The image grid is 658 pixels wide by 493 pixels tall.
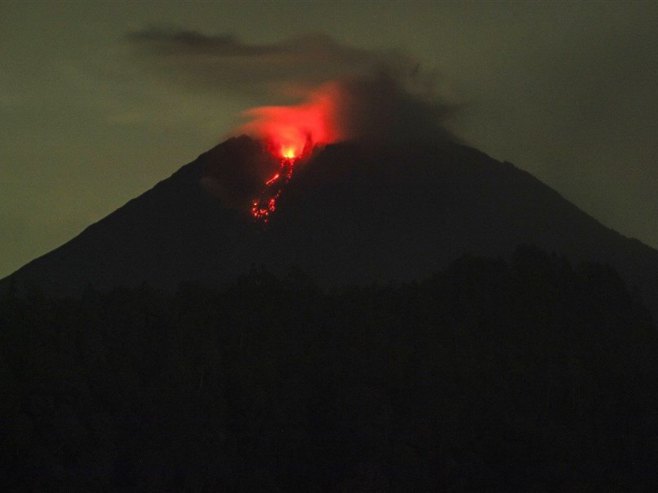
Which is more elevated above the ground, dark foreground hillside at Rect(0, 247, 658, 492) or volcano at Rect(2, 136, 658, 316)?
volcano at Rect(2, 136, 658, 316)

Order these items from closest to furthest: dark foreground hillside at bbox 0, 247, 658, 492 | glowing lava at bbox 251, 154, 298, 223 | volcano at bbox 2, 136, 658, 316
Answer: dark foreground hillside at bbox 0, 247, 658, 492 < volcano at bbox 2, 136, 658, 316 < glowing lava at bbox 251, 154, 298, 223

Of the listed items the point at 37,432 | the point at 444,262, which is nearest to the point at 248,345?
the point at 37,432

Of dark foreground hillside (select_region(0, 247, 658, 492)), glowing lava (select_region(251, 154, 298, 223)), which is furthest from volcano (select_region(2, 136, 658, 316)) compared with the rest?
dark foreground hillside (select_region(0, 247, 658, 492))

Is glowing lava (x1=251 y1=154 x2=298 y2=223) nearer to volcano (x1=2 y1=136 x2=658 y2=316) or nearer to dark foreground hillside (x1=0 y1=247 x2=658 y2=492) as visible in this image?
volcano (x1=2 y1=136 x2=658 y2=316)

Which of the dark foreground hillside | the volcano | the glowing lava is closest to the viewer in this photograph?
the dark foreground hillside

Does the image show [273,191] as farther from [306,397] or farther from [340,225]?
[306,397]

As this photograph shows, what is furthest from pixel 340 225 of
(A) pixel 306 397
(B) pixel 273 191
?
(A) pixel 306 397

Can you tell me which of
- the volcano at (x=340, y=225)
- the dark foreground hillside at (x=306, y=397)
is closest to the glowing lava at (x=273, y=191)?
the volcano at (x=340, y=225)
